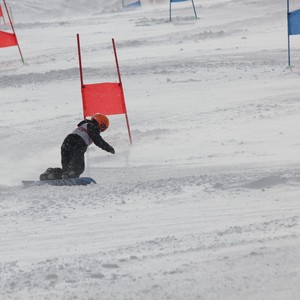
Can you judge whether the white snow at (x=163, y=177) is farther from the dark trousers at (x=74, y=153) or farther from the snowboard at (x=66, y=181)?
the snowboard at (x=66, y=181)

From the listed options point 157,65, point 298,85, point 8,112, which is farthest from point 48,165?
point 157,65

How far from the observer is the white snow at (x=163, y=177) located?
14.3 ft

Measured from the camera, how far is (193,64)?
50.3 ft

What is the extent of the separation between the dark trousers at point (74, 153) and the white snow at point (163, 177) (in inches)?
11.0

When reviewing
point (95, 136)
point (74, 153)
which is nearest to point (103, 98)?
point (95, 136)

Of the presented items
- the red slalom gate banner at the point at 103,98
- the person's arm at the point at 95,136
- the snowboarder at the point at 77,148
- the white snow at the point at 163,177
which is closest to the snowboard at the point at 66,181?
the white snow at the point at 163,177

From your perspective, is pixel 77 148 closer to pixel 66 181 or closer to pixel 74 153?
pixel 74 153

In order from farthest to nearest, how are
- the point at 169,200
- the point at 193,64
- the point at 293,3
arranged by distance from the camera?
1. the point at 293,3
2. the point at 193,64
3. the point at 169,200

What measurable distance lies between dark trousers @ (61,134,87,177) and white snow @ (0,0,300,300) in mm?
279

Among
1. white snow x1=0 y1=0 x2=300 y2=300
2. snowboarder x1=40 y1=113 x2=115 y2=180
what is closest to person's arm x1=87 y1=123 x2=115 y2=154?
snowboarder x1=40 y1=113 x2=115 y2=180

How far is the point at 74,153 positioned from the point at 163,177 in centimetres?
100

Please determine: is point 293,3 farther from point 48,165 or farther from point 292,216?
point 292,216

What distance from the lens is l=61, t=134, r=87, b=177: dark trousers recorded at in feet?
25.9

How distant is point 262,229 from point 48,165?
432cm
